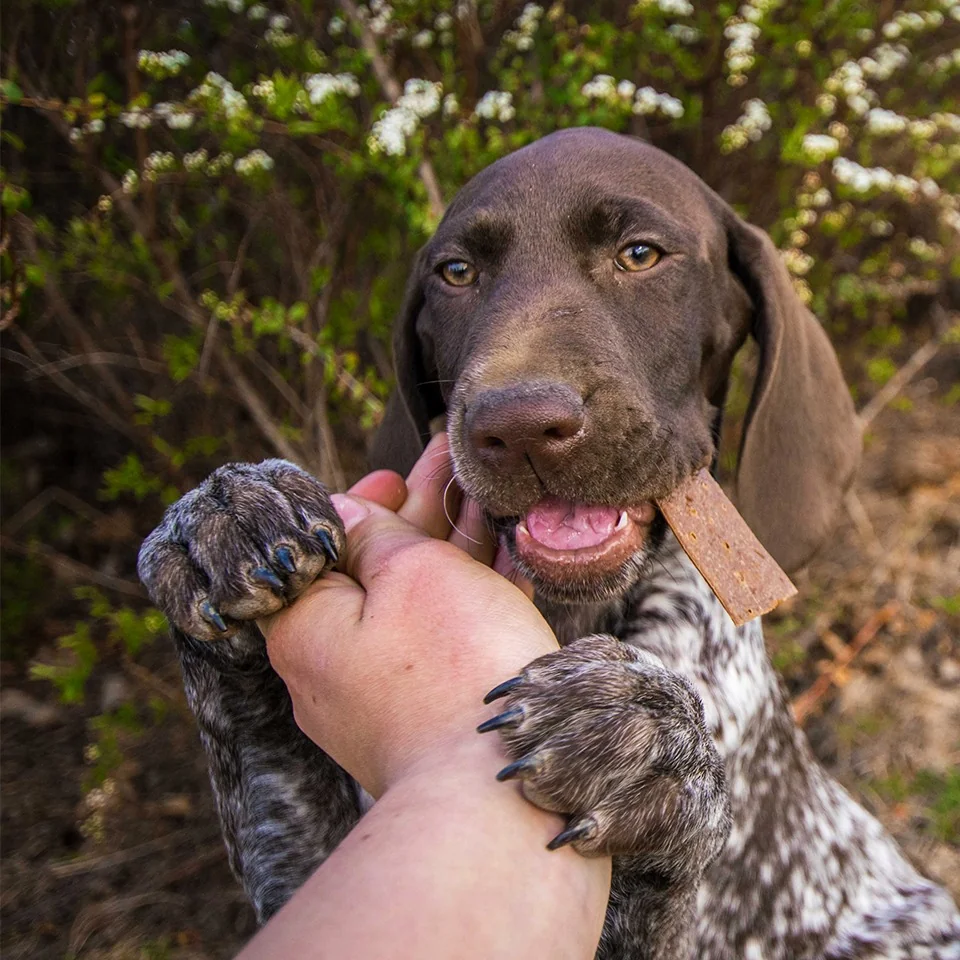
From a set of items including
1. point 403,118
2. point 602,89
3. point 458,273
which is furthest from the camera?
point 602,89

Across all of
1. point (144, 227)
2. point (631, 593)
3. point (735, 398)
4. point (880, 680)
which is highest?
point (144, 227)

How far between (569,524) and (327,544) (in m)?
0.59

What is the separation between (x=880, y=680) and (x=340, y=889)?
12.8ft

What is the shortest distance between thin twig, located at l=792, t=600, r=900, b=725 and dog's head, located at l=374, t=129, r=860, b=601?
181 centimetres

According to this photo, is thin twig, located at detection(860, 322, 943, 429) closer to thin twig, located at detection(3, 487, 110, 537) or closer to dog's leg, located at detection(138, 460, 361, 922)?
dog's leg, located at detection(138, 460, 361, 922)

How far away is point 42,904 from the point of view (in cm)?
357

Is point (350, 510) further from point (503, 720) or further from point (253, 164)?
point (253, 164)

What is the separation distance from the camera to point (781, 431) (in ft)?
9.07

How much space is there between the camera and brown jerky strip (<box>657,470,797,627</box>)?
7.09 ft

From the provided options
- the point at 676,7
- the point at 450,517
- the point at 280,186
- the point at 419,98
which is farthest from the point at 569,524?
the point at 676,7

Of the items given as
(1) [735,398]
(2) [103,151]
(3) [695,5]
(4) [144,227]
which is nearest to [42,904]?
(4) [144,227]

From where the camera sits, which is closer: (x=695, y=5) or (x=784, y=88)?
(x=695, y=5)

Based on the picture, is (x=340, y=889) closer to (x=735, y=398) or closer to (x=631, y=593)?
(x=631, y=593)

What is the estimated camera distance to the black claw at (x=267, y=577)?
1897 millimetres
